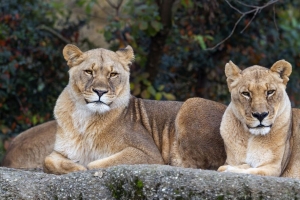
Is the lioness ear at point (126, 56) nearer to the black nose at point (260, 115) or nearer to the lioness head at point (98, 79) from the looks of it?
the lioness head at point (98, 79)

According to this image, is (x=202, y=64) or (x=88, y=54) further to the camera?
(x=202, y=64)

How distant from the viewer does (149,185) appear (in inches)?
207

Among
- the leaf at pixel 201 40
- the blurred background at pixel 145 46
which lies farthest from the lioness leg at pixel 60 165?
the leaf at pixel 201 40

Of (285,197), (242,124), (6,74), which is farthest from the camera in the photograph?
(6,74)

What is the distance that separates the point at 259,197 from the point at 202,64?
18.2 ft

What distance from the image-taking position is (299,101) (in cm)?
1135

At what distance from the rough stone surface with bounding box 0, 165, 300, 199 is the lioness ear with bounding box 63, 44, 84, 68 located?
148 cm

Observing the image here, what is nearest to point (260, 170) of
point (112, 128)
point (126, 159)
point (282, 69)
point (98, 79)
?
point (282, 69)

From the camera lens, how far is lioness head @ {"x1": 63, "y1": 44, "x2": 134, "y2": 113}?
643 cm

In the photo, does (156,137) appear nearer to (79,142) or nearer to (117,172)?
(79,142)

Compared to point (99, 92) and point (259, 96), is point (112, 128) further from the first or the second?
point (259, 96)

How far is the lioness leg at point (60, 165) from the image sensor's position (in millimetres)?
6406

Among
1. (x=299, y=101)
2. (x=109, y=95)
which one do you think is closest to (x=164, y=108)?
(x=109, y=95)

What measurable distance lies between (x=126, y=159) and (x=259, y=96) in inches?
45.7
